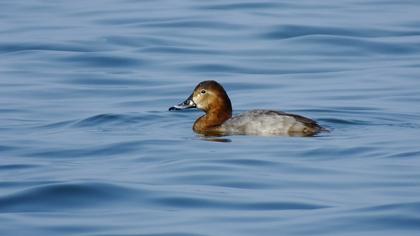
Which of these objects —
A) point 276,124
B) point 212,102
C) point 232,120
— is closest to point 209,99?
point 212,102

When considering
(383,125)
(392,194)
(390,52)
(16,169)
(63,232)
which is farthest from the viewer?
(390,52)

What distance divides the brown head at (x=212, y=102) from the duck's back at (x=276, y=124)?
2.58 feet

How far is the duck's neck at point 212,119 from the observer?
15.9m

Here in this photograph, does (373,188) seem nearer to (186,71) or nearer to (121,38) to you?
(186,71)

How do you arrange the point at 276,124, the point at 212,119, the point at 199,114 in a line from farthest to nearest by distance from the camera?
the point at 199,114 → the point at 212,119 → the point at 276,124

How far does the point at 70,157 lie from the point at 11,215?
289 centimetres

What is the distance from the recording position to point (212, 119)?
53.2 ft

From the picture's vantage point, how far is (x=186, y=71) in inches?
791

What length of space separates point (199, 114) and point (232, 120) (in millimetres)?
2098

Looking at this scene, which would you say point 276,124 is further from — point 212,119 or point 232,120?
point 212,119

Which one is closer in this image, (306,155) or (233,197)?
(233,197)

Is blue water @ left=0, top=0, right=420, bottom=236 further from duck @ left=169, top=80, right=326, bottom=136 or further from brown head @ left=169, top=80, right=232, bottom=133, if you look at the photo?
brown head @ left=169, top=80, right=232, bottom=133

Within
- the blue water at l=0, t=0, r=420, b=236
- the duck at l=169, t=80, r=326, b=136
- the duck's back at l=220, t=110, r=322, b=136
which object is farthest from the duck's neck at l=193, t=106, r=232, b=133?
the duck's back at l=220, t=110, r=322, b=136

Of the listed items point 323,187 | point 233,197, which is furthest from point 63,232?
point 323,187
